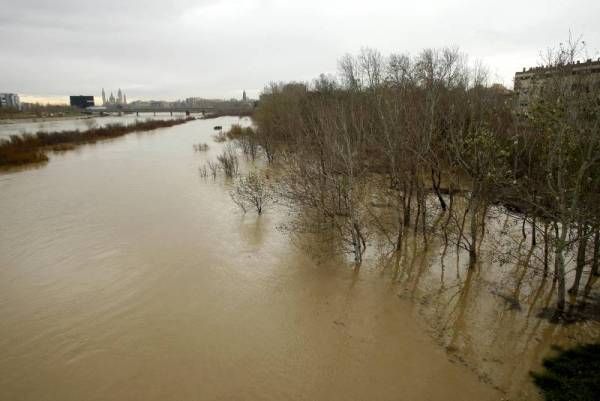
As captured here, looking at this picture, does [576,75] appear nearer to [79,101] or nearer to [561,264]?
[561,264]

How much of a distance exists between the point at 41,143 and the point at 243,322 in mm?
42434

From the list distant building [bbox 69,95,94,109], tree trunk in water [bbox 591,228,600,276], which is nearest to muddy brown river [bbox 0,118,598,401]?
tree trunk in water [bbox 591,228,600,276]

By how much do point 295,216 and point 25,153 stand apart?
30858mm

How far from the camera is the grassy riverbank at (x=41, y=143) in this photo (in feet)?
101


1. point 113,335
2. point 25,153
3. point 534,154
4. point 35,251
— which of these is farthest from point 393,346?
point 25,153

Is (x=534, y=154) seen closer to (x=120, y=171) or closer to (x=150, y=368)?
(x=150, y=368)

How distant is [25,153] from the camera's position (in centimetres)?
3253

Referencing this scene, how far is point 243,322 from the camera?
870 cm

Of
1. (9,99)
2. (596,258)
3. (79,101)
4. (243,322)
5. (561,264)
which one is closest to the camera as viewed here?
(561,264)

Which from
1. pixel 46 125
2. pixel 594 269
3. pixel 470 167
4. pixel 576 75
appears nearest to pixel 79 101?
pixel 46 125

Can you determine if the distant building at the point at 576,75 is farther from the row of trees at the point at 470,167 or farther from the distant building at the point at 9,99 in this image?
the distant building at the point at 9,99

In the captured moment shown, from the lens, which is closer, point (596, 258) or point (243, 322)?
point (243, 322)

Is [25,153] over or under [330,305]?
over

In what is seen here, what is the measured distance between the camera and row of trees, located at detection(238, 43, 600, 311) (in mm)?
7066
